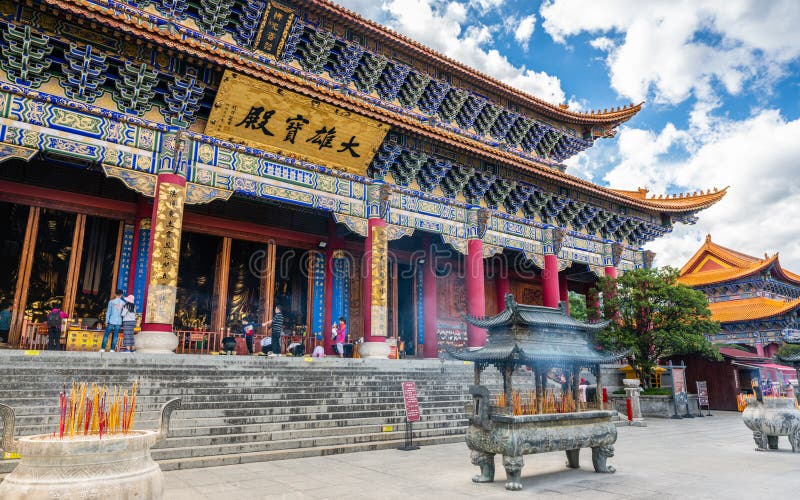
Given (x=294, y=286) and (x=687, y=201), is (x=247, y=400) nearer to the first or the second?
(x=294, y=286)

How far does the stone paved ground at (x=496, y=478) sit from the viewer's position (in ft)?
16.4

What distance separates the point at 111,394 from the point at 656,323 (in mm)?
13875

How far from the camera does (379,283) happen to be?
12797 mm

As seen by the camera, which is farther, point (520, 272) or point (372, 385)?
point (520, 272)

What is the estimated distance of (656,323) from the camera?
14.6 meters

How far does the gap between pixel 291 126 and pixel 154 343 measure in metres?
5.56

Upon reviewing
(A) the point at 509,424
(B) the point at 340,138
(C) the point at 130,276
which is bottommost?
(A) the point at 509,424

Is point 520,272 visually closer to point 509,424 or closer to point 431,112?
point 431,112

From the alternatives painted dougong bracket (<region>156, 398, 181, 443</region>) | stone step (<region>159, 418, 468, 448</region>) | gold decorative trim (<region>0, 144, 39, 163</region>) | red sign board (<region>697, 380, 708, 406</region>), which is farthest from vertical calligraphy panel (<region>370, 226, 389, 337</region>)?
red sign board (<region>697, 380, 708, 406</region>)

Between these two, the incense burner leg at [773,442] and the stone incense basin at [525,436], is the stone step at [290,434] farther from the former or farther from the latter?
the incense burner leg at [773,442]

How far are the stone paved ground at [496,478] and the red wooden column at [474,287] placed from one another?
6.53 meters

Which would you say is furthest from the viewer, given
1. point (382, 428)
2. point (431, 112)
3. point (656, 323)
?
point (431, 112)

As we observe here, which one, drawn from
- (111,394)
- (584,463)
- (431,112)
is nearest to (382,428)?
(584,463)

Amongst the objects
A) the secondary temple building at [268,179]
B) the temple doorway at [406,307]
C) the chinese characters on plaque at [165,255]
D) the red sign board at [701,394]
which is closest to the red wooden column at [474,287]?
the secondary temple building at [268,179]
